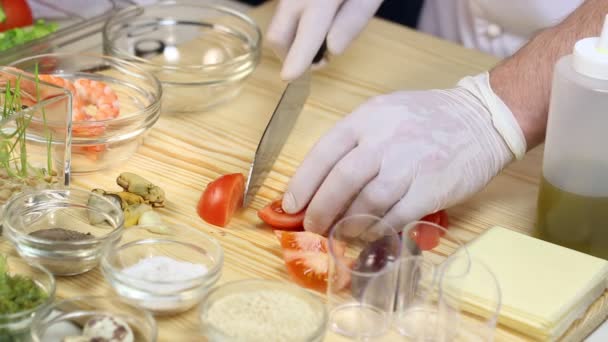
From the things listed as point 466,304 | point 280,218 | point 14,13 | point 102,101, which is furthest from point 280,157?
point 14,13

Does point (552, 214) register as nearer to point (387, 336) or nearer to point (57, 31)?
point (387, 336)

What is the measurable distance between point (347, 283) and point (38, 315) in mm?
421

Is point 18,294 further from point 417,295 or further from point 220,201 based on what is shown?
point 417,295

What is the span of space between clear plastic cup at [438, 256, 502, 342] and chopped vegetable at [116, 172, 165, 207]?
0.53 meters

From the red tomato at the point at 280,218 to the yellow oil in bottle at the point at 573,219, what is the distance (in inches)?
16.1

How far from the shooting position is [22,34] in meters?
2.11

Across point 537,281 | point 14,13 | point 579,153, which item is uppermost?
point 579,153

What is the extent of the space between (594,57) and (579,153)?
16 centimetres

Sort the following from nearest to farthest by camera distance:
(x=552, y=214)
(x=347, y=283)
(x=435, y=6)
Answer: (x=347, y=283) < (x=552, y=214) < (x=435, y=6)

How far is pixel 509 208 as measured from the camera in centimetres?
170

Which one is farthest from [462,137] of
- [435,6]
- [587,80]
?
[435,6]

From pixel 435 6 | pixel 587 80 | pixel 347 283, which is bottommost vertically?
pixel 435 6

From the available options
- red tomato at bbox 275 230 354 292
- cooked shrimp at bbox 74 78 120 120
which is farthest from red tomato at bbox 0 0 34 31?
red tomato at bbox 275 230 354 292

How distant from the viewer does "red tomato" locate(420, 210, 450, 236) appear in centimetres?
161
